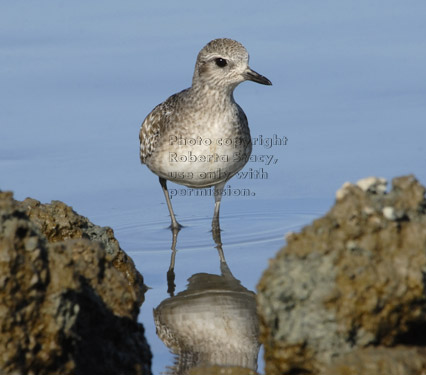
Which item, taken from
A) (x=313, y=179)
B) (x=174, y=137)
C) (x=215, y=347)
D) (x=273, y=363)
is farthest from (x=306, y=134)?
(x=273, y=363)

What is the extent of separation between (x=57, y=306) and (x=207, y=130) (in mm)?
4843

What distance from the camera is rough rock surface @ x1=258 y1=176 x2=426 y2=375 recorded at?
4.32 m

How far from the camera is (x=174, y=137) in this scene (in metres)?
9.16

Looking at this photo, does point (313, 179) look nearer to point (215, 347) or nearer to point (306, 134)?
point (306, 134)

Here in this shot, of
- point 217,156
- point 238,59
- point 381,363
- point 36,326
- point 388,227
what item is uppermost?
point 238,59

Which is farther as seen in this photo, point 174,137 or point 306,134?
point 306,134

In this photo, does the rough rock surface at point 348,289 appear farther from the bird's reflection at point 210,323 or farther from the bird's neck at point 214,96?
the bird's neck at point 214,96

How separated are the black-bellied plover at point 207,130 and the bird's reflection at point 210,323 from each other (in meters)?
1.45

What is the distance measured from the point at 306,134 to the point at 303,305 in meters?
6.94

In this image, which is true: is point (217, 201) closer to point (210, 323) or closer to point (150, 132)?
point (150, 132)

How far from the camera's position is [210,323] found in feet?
21.3

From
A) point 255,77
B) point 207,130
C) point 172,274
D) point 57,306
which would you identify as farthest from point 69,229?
point 255,77

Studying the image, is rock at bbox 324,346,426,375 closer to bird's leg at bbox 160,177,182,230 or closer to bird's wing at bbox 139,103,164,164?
bird's leg at bbox 160,177,182,230

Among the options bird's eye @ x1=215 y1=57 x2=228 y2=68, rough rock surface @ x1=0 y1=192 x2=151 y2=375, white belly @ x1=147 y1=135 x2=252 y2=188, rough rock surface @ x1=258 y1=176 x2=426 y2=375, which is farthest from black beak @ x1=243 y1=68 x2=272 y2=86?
rough rock surface @ x1=258 y1=176 x2=426 y2=375
